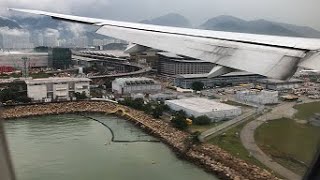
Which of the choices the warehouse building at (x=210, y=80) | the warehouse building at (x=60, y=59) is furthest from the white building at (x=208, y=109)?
the warehouse building at (x=60, y=59)

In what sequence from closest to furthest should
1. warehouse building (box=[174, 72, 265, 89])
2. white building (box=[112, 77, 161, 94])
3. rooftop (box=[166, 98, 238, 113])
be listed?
rooftop (box=[166, 98, 238, 113]), white building (box=[112, 77, 161, 94]), warehouse building (box=[174, 72, 265, 89])

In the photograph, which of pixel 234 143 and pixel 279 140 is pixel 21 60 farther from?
pixel 279 140

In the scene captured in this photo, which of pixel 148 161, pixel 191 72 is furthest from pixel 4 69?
pixel 148 161

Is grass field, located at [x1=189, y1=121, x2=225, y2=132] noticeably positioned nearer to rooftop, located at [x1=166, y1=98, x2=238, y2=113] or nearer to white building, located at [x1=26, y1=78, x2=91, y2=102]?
rooftop, located at [x1=166, y1=98, x2=238, y2=113]

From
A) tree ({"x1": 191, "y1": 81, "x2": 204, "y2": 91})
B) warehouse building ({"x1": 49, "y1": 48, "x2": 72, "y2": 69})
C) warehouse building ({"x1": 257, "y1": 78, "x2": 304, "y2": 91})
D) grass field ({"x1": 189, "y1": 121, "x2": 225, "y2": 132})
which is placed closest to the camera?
grass field ({"x1": 189, "y1": 121, "x2": 225, "y2": 132})

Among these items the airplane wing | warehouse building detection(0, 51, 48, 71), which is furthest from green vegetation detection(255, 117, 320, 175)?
warehouse building detection(0, 51, 48, 71)

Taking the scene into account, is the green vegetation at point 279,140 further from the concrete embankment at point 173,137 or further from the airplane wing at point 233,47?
the airplane wing at point 233,47
